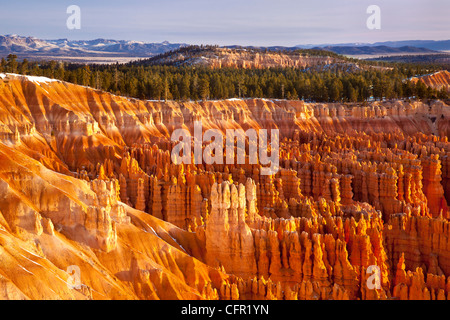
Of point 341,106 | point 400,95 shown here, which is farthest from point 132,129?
point 400,95

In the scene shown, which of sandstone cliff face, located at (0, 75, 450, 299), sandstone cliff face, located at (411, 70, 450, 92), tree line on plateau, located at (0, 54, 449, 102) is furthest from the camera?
sandstone cliff face, located at (411, 70, 450, 92)

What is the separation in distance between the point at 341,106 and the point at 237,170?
60.1m

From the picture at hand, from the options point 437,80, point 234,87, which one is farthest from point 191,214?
point 437,80

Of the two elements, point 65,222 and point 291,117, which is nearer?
point 65,222

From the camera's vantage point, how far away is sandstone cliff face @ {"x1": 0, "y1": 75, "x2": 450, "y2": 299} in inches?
1273

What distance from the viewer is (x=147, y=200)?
6362 centimetres

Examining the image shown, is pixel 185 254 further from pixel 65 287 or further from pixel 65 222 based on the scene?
pixel 65 287

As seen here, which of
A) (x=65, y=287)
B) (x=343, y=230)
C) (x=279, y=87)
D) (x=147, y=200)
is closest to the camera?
(x=65, y=287)

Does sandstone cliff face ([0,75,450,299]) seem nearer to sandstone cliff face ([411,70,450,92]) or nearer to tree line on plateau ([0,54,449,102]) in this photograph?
tree line on plateau ([0,54,449,102])

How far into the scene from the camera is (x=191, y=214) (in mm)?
60344

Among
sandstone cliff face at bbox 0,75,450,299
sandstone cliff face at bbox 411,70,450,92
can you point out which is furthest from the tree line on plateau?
sandstone cliff face at bbox 411,70,450,92

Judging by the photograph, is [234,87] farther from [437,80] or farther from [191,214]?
[191,214]

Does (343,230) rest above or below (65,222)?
below

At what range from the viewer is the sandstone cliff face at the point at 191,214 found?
32344 mm
